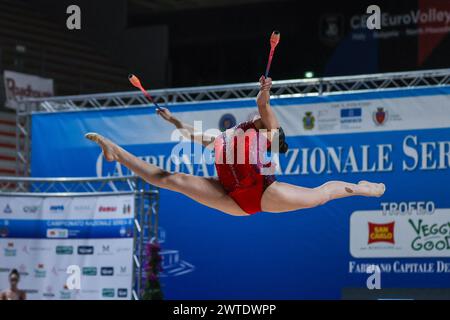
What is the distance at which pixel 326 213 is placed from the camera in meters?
8.37

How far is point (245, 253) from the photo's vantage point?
8.73 meters

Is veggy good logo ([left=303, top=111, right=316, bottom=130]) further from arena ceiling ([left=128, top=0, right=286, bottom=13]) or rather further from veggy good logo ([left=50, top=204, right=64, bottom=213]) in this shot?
arena ceiling ([left=128, top=0, right=286, bottom=13])

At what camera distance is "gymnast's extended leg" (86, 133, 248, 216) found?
17.9 ft

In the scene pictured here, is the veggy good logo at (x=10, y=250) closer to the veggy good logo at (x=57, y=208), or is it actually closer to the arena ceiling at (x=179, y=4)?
the veggy good logo at (x=57, y=208)

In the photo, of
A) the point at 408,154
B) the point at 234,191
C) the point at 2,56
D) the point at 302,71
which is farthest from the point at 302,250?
the point at 2,56

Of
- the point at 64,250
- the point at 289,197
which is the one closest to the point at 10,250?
the point at 64,250

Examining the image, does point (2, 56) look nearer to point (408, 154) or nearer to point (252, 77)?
point (252, 77)

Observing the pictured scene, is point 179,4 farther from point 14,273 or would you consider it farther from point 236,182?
point 236,182

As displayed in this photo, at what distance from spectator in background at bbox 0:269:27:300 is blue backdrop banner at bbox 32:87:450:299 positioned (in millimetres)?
1606

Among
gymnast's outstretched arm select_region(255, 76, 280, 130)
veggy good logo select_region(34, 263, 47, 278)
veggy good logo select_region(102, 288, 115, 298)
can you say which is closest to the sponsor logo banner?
veggy good logo select_region(102, 288, 115, 298)

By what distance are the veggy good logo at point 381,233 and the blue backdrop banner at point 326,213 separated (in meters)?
0.01

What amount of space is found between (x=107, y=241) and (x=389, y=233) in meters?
2.91

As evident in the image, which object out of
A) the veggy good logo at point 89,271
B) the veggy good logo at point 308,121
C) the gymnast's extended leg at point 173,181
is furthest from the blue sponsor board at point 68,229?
the gymnast's extended leg at point 173,181

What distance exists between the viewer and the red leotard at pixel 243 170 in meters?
5.46
